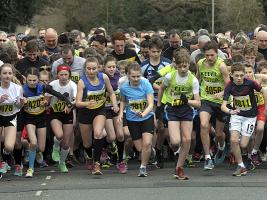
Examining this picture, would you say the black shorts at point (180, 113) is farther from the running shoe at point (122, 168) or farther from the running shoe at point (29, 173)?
the running shoe at point (29, 173)

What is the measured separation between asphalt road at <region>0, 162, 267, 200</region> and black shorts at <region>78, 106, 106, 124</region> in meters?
0.88

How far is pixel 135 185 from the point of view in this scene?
35.0 feet

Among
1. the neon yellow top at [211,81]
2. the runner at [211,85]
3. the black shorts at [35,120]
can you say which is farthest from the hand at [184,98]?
the black shorts at [35,120]

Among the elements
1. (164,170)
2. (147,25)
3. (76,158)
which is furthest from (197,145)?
(147,25)

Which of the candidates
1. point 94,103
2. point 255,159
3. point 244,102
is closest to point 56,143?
point 94,103

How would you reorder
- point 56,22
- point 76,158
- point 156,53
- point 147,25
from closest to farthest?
1. point 156,53
2. point 76,158
3. point 147,25
4. point 56,22

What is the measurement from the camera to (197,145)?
1320 cm

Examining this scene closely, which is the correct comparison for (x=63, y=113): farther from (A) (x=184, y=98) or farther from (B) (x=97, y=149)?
(A) (x=184, y=98)

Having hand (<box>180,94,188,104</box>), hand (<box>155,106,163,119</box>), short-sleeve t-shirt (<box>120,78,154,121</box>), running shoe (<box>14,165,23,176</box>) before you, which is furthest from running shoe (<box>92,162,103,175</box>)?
hand (<box>180,94,188,104</box>)

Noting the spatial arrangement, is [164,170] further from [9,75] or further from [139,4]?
[139,4]

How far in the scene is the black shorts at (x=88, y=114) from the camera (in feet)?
38.5

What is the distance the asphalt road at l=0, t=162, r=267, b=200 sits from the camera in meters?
9.90

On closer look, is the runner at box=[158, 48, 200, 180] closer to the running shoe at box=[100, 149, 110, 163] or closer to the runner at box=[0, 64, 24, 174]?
the running shoe at box=[100, 149, 110, 163]

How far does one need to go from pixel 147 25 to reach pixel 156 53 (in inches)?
1675
